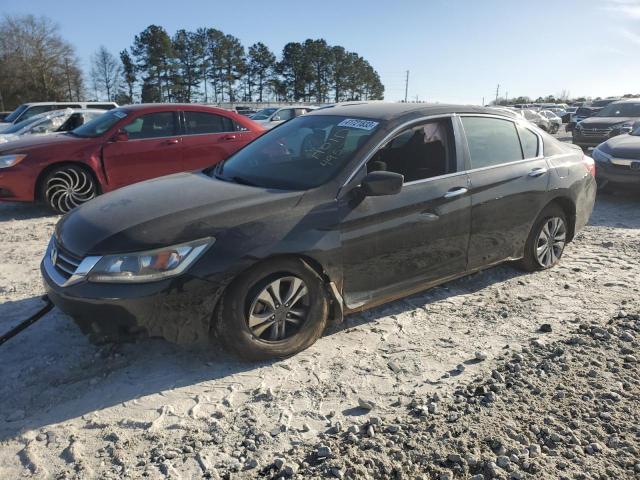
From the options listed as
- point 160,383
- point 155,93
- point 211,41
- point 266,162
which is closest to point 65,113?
point 266,162

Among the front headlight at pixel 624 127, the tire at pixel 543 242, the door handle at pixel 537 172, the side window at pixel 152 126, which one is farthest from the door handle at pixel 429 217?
the front headlight at pixel 624 127

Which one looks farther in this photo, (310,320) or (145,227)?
(310,320)

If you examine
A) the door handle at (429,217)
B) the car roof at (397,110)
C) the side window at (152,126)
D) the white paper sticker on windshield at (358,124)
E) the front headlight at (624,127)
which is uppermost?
the car roof at (397,110)

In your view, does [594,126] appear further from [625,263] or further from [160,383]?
[160,383]

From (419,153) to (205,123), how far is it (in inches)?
204

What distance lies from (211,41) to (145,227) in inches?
3043

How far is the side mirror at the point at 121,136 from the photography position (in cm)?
759


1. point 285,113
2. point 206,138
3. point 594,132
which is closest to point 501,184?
A: point 206,138

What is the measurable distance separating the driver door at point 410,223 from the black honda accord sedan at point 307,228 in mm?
10

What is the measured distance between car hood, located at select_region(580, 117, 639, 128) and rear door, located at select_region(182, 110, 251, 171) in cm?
1426

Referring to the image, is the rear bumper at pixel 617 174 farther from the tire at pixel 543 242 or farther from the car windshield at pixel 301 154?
the car windshield at pixel 301 154

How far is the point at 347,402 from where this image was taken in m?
3.03

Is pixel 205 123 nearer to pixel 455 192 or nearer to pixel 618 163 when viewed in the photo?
pixel 455 192

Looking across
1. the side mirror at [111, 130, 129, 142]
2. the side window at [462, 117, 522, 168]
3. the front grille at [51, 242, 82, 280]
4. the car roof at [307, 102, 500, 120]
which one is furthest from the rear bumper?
the front grille at [51, 242, 82, 280]
